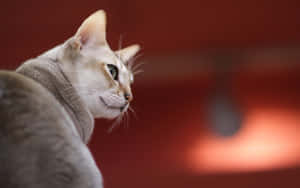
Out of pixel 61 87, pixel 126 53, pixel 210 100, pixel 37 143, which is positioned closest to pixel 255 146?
pixel 210 100

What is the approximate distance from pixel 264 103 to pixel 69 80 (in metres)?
1.68

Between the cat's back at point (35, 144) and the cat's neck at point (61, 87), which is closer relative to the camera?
the cat's back at point (35, 144)

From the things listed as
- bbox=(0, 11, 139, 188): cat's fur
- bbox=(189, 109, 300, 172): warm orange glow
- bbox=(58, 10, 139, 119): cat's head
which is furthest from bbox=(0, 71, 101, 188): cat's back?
bbox=(189, 109, 300, 172): warm orange glow

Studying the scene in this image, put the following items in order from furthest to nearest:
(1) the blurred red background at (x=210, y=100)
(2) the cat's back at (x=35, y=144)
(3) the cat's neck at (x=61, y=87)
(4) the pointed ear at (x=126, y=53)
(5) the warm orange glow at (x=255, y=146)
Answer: (5) the warm orange glow at (x=255, y=146) < (1) the blurred red background at (x=210, y=100) < (4) the pointed ear at (x=126, y=53) < (3) the cat's neck at (x=61, y=87) < (2) the cat's back at (x=35, y=144)

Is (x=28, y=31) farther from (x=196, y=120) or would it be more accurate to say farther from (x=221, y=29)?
(x=196, y=120)

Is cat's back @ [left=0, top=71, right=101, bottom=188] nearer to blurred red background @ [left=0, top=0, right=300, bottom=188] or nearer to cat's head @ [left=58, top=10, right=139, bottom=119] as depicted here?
cat's head @ [left=58, top=10, right=139, bottom=119]

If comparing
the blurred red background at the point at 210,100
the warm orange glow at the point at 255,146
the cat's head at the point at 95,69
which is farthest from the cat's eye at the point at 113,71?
the warm orange glow at the point at 255,146

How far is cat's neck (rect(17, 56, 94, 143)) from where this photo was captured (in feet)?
2.29

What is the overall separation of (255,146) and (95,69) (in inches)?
62.6

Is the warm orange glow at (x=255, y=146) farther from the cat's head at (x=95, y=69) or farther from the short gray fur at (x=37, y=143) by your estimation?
the short gray fur at (x=37, y=143)

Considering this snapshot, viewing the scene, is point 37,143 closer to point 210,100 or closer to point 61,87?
point 61,87

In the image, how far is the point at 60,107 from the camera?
64cm

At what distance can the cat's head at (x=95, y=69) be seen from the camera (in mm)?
745

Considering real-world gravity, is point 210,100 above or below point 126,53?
below
